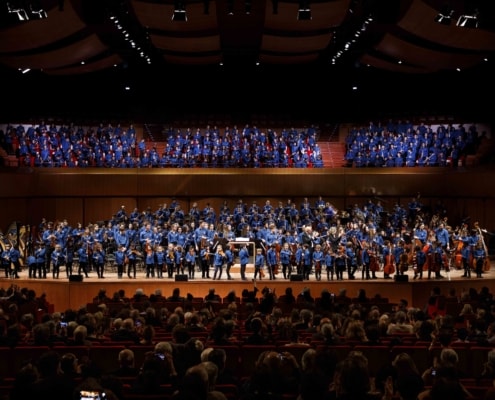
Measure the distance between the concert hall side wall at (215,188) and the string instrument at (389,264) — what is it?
6.69 metres

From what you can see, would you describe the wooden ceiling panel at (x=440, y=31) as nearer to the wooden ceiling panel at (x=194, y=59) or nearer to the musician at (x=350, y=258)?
the musician at (x=350, y=258)

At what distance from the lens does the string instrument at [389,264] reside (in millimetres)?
16969

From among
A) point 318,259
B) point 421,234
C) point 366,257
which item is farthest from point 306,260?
point 421,234

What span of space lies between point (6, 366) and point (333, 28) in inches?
637

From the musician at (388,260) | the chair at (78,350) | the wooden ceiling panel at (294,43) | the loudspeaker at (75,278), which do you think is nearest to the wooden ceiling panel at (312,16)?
the wooden ceiling panel at (294,43)

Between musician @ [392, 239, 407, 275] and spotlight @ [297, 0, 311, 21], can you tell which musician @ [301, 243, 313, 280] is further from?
spotlight @ [297, 0, 311, 21]

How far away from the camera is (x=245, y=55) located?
26812 millimetres

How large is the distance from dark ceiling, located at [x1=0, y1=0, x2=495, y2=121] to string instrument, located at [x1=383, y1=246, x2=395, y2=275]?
18.8 ft

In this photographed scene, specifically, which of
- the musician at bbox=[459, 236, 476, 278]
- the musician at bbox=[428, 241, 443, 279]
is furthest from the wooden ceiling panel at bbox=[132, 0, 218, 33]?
the musician at bbox=[459, 236, 476, 278]

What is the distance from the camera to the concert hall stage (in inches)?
633

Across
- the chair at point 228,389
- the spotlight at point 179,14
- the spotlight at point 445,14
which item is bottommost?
the chair at point 228,389

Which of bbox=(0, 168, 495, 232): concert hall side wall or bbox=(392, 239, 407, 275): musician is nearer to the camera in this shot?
bbox=(392, 239, 407, 275): musician

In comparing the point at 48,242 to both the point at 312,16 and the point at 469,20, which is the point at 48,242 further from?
the point at 469,20

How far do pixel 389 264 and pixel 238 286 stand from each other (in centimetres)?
361
